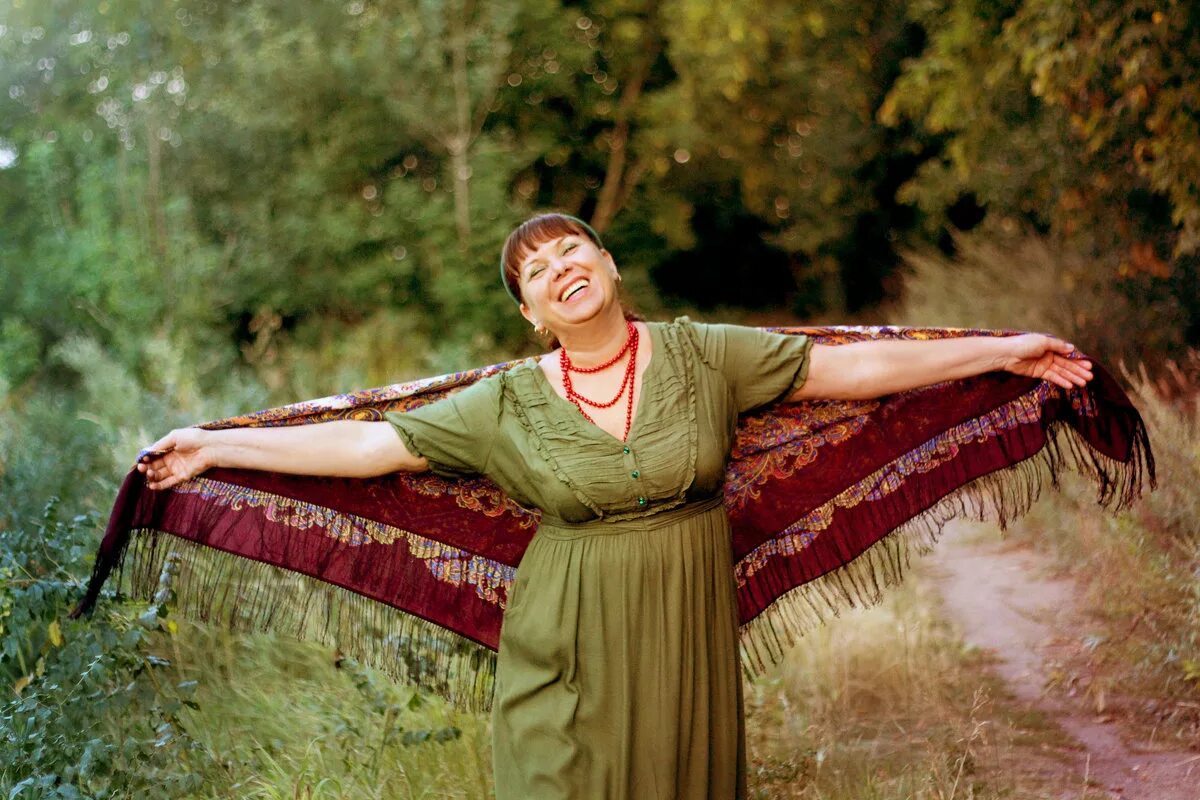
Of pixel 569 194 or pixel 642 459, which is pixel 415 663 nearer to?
pixel 642 459

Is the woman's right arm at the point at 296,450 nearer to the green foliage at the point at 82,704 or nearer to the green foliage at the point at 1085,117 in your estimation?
the green foliage at the point at 82,704

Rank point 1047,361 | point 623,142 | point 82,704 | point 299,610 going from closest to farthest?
point 1047,361, point 299,610, point 82,704, point 623,142

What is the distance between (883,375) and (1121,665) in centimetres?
243

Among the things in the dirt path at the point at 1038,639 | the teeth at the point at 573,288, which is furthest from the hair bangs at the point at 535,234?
the dirt path at the point at 1038,639

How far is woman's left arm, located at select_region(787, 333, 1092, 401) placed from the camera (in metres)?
2.99

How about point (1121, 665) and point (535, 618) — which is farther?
point (1121, 665)

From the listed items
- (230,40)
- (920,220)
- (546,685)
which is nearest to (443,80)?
(230,40)

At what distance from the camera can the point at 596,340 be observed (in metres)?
2.90

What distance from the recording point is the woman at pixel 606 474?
110 inches

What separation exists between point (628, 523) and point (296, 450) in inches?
34.7

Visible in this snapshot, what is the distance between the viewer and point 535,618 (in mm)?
2861

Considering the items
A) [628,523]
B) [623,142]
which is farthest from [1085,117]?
[623,142]

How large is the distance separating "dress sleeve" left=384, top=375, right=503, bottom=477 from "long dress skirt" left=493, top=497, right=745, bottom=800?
1.00 feet

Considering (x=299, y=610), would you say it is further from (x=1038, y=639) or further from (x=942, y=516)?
(x=1038, y=639)
